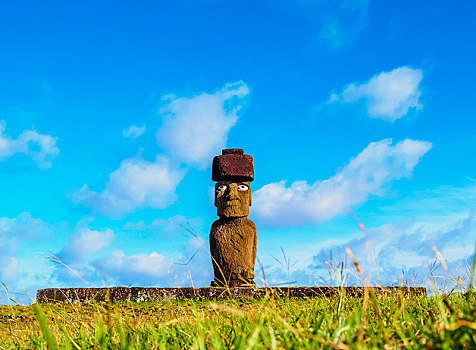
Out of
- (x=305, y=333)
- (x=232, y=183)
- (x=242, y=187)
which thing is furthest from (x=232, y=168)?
(x=305, y=333)

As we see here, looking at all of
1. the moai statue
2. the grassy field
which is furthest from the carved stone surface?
the grassy field

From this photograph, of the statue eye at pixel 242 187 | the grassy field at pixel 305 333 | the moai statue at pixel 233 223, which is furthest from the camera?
the statue eye at pixel 242 187

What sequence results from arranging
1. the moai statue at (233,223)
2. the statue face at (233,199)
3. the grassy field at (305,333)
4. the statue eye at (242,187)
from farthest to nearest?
the statue eye at (242,187) → the statue face at (233,199) → the moai statue at (233,223) → the grassy field at (305,333)

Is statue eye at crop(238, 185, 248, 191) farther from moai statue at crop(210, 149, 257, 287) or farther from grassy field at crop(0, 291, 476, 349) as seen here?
grassy field at crop(0, 291, 476, 349)

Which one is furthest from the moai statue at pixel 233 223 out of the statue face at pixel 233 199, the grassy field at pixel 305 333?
the grassy field at pixel 305 333

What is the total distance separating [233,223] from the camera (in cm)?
924

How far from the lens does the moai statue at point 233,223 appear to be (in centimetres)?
905

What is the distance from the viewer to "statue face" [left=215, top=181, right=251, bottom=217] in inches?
364

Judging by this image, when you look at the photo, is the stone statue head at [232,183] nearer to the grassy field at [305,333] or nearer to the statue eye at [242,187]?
→ the statue eye at [242,187]

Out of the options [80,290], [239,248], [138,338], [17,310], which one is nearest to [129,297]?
[80,290]

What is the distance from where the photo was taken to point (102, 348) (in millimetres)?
1853

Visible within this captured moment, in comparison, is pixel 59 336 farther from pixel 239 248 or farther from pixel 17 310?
pixel 239 248

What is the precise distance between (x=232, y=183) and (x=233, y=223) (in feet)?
2.80

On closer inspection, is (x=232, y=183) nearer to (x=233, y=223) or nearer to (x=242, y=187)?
(x=242, y=187)
